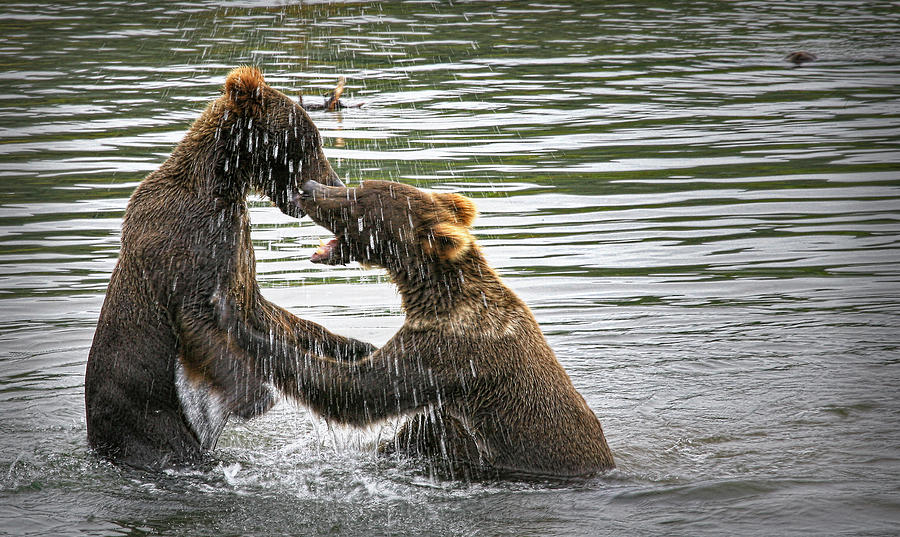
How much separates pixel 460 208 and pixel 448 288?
0.54 metres

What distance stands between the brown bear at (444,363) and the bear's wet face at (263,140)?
0.59 feet

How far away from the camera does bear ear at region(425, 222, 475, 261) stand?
23.4ft

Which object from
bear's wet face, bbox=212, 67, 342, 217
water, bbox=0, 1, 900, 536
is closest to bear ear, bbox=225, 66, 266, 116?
bear's wet face, bbox=212, 67, 342, 217

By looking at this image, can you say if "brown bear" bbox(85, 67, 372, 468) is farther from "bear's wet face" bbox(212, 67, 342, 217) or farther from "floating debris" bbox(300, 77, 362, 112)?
"floating debris" bbox(300, 77, 362, 112)

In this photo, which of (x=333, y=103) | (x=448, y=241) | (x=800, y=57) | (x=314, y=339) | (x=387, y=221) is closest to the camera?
(x=448, y=241)

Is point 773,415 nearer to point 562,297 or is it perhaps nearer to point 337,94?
point 562,297

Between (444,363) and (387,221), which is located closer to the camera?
(444,363)

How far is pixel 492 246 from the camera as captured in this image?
12.2m

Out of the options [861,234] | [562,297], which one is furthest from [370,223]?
[861,234]

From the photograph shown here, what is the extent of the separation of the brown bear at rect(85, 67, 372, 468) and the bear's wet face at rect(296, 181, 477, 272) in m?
0.44

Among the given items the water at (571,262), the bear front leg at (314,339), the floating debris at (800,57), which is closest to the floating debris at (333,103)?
the water at (571,262)

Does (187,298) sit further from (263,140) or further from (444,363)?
(444,363)

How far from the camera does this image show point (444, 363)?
7.06 metres

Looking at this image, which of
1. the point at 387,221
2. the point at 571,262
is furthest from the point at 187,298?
the point at 571,262
